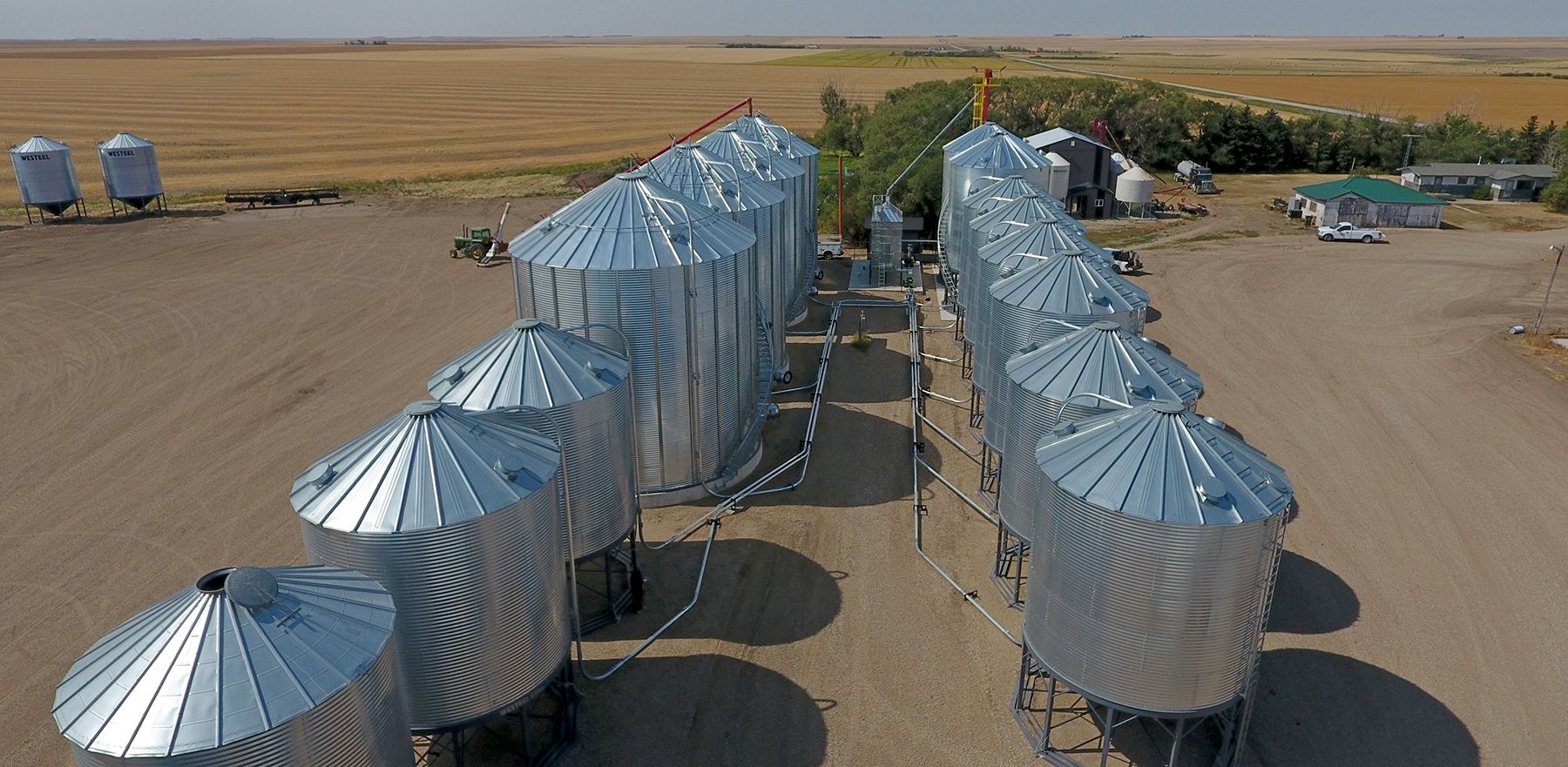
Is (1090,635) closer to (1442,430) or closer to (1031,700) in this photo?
(1031,700)

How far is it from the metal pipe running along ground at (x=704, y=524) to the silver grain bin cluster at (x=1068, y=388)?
6.62 m

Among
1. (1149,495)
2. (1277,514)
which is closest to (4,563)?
(1149,495)

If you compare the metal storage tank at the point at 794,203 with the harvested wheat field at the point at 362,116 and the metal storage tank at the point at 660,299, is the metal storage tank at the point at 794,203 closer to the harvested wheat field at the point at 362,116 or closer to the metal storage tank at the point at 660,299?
the metal storage tank at the point at 660,299

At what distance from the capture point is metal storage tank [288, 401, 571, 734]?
500 inches

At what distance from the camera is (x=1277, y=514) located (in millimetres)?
12789

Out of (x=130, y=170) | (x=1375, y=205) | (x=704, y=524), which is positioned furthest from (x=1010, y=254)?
(x=130, y=170)

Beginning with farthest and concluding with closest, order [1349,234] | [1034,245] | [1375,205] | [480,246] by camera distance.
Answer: [1375,205], [1349,234], [480,246], [1034,245]

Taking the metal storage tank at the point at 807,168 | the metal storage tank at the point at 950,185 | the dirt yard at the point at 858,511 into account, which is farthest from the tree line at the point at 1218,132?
the dirt yard at the point at 858,511

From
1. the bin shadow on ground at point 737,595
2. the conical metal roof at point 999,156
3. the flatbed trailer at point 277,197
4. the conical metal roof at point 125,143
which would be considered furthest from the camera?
the flatbed trailer at point 277,197

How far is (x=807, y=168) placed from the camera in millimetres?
43031

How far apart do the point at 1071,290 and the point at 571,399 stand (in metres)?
11.7

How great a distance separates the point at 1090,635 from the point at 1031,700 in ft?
11.6

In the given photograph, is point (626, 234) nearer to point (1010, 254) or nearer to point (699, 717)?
point (699, 717)

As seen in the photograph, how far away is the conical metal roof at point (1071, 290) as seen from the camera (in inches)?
846
